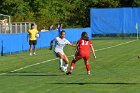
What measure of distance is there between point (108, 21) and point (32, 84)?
5000 centimetres

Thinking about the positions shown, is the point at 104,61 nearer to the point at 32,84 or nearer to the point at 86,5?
the point at 32,84

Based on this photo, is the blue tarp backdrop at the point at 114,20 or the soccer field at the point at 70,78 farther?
the blue tarp backdrop at the point at 114,20

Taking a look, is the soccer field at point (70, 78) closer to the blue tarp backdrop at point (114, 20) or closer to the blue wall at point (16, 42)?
the blue wall at point (16, 42)

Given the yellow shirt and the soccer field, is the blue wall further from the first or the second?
the soccer field

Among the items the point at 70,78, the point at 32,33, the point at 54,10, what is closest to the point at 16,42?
the point at 32,33

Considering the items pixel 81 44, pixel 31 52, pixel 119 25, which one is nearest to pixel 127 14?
pixel 119 25

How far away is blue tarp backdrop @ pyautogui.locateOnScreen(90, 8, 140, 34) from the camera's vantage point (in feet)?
216

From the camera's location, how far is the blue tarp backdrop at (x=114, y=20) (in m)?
65.9

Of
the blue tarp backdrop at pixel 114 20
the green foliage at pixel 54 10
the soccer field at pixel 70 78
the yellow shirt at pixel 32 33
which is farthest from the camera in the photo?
the blue tarp backdrop at pixel 114 20

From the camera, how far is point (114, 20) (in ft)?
219

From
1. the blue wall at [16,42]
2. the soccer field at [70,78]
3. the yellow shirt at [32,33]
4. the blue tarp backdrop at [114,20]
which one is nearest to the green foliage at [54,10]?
the blue tarp backdrop at [114,20]

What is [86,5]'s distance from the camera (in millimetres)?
76312

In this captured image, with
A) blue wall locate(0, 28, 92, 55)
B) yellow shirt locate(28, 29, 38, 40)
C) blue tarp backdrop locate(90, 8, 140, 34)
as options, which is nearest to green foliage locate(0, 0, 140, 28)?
blue tarp backdrop locate(90, 8, 140, 34)

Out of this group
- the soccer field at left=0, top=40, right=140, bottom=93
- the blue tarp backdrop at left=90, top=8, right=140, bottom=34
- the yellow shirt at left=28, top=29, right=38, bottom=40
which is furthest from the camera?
the blue tarp backdrop at left=90, top=8, right=140, bottom=34
